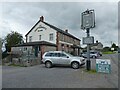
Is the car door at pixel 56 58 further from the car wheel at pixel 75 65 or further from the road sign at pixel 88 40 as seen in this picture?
the road sign at pixel 88 40

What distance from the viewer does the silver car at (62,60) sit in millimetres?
16375

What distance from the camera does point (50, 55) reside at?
17.8m

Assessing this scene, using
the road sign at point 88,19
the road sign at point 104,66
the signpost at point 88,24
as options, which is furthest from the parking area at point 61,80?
the road sign at point 88,19

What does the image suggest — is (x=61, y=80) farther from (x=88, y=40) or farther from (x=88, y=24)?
(x=88, y=24)

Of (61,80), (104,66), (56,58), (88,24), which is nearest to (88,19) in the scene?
(88,24)

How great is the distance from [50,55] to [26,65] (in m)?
3.49

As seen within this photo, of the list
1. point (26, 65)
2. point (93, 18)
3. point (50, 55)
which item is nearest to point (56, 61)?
point (50, 55)

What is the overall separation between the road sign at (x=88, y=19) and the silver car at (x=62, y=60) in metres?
3.55

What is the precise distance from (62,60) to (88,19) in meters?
5.16

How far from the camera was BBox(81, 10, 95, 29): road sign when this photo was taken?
14570mm

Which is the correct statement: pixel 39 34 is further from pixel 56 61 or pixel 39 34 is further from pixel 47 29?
pixel 56 61

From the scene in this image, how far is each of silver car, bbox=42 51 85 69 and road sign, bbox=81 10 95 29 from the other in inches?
140

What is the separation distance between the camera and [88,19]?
48.7ft

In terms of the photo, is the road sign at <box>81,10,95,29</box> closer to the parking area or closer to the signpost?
the signpost
